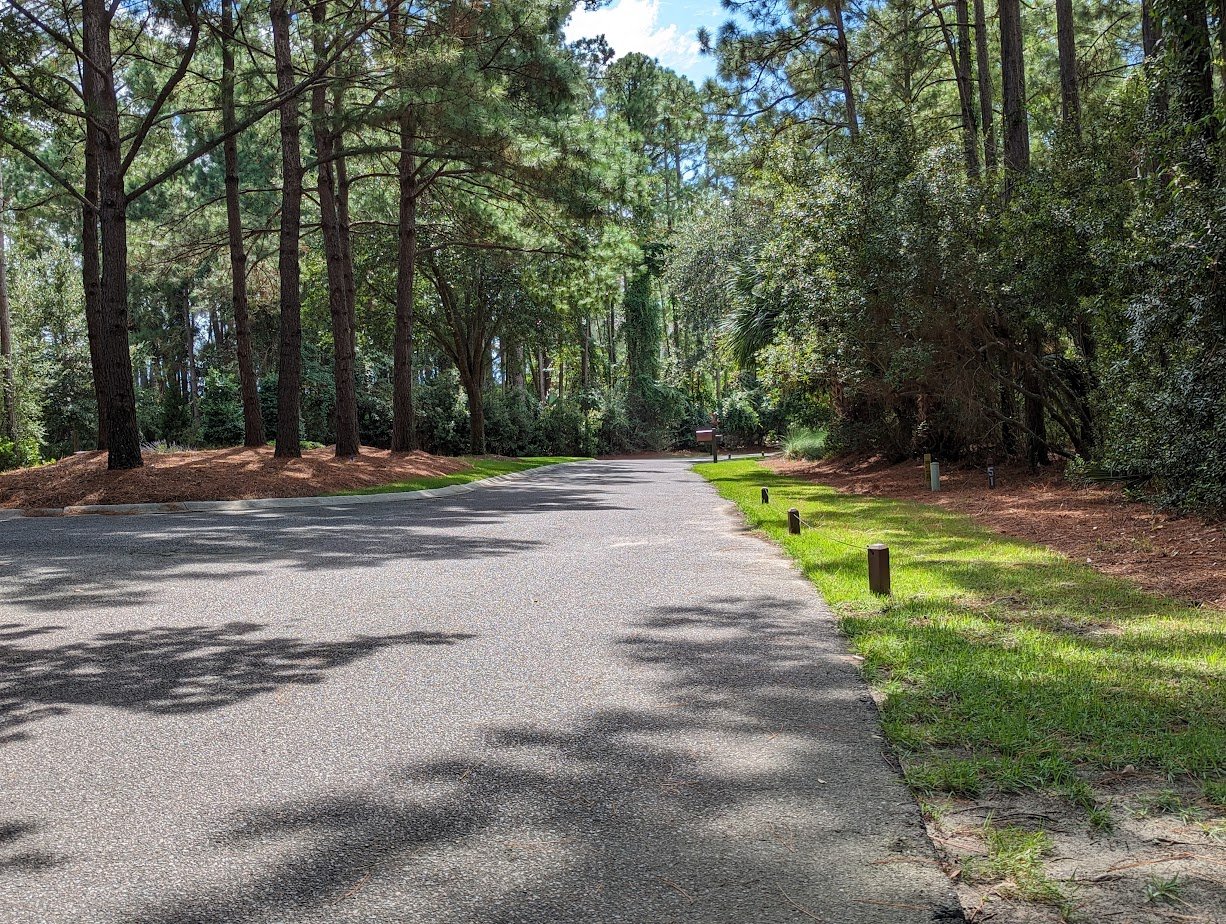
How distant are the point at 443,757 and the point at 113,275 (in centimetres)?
1577

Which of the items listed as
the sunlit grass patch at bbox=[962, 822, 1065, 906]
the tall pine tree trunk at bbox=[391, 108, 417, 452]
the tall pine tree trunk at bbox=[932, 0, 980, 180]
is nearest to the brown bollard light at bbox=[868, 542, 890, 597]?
the sunlit grass patch at bbox=[962, 822, 1065, 906]

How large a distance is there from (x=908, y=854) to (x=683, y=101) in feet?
84.1

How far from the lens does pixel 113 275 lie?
A: 16.8 meters

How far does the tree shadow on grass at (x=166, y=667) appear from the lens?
189 inches

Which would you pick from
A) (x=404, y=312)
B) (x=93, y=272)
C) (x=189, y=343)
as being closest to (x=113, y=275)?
(x=93, y=272)

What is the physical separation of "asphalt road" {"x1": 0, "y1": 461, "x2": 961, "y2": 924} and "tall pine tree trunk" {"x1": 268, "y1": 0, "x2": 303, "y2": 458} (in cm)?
1148

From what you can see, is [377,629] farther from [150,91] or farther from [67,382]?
[67,382]

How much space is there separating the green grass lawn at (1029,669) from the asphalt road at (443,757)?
0.30 metres

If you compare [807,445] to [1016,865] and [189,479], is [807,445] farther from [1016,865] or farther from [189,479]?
[1016,865]

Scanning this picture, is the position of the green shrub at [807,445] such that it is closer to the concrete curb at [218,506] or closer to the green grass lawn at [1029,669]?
the concrete curb at [218,506]

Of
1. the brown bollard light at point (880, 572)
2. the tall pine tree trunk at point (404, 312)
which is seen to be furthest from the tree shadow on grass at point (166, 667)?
the tall pine tree trunk at point (404, 312)

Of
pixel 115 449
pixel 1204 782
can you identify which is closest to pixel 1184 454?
pixel 1204 782

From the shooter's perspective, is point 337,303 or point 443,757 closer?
point 443,757

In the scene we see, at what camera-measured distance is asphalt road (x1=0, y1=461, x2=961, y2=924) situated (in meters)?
2.85
